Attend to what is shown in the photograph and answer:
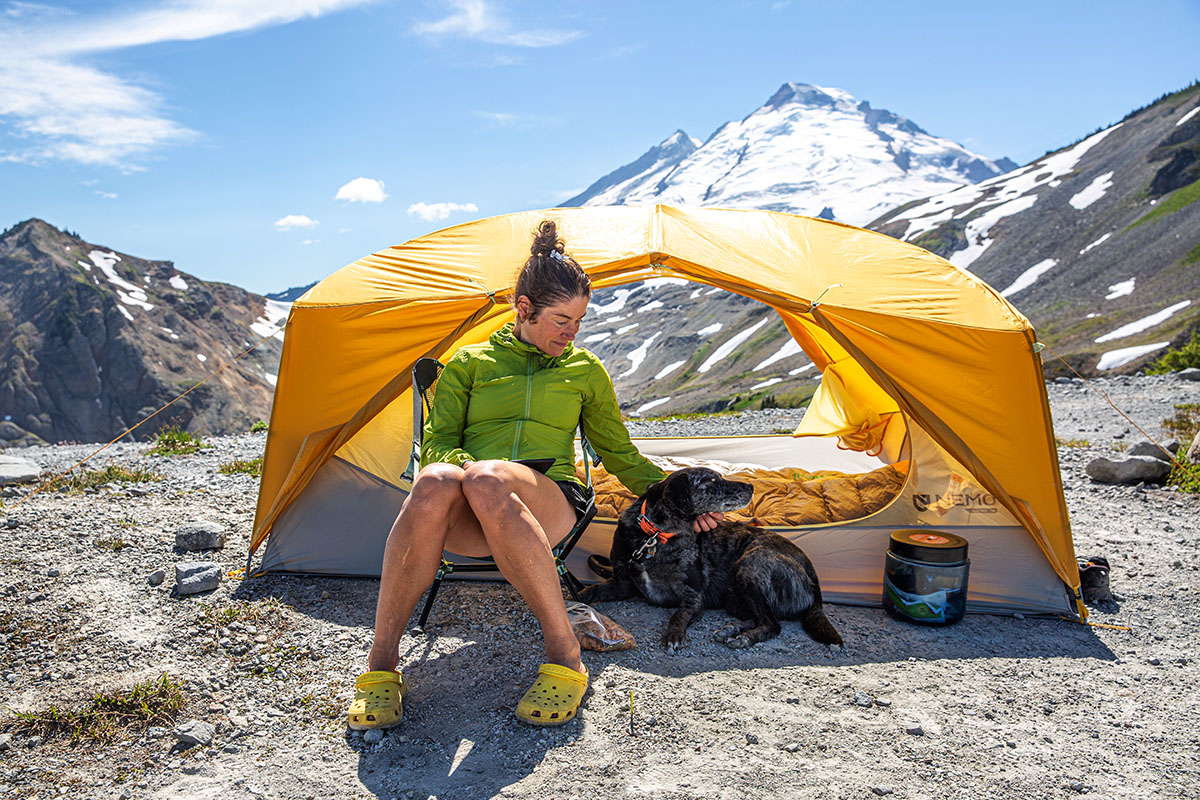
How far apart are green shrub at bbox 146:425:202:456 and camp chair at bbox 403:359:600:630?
683 cm

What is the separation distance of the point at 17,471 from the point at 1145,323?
41.6 m

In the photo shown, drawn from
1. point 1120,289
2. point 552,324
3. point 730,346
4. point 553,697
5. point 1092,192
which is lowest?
point 553,697

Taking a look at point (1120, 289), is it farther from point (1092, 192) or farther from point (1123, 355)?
point (1092, 192)

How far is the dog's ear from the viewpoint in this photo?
5.02 m

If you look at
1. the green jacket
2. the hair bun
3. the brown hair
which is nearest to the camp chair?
the green jacket

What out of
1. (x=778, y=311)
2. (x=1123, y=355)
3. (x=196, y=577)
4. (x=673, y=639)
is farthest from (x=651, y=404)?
(x=673, y=639)

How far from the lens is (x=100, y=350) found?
96.6 metres

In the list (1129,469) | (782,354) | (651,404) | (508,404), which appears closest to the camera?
(508,404)

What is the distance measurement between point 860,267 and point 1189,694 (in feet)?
11.5

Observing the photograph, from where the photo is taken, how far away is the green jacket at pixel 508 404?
4.45 metres

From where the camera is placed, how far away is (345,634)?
4801 mm

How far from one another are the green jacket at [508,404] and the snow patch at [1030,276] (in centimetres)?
5879

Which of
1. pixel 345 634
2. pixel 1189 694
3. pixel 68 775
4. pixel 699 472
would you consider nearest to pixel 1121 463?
pixel 1189 694

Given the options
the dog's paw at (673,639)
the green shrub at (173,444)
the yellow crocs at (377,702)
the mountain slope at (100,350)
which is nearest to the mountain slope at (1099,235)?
the dog's paw at (673,639)
